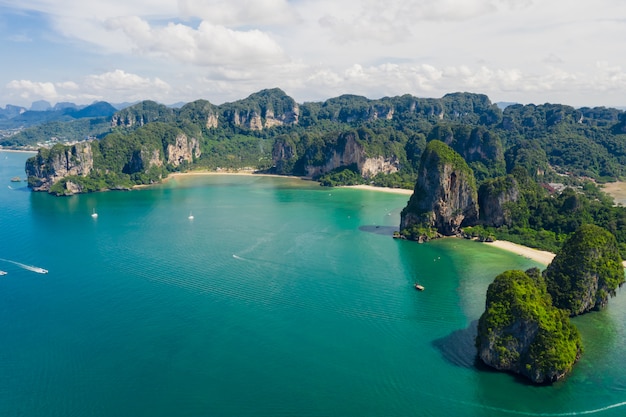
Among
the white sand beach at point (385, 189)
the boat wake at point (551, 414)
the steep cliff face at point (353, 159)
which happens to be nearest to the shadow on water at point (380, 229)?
the white sand beach at point (385, 189)

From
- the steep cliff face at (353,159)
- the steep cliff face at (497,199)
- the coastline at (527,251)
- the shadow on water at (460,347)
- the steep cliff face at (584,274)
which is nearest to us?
the shadow on water at (460,347)

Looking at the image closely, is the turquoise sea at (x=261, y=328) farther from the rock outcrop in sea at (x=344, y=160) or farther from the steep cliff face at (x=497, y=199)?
the rock outcrop in sea at (x=344, y=160)

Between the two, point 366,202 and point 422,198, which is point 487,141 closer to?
point 366,202

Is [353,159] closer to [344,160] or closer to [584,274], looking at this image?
[344,160]

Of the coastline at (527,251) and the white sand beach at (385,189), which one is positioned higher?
the white sand beach at (385,189)

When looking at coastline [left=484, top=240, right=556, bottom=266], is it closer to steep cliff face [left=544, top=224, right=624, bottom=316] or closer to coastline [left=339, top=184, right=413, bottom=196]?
steep cliff face [left=544, top=224, right=624, bottom=316]

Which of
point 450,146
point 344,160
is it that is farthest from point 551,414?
point 450,146

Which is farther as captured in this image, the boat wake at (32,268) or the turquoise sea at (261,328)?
the boat wake at (32,268)

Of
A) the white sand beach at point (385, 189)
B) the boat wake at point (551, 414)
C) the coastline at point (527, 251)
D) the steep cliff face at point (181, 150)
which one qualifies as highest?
the steep cliff face at point (181, 150)
